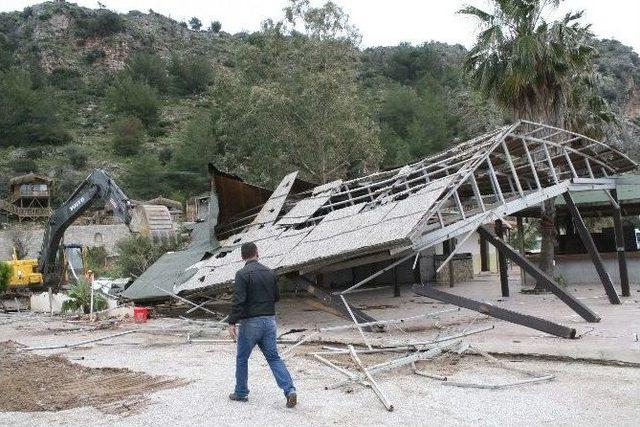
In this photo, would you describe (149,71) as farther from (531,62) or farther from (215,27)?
(531,62)

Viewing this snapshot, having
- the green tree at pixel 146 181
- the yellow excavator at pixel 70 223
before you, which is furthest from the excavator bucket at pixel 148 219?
the green tree at pixel 146 181

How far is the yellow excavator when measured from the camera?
17.7 meters

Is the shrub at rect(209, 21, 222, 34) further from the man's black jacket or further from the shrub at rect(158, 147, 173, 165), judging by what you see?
the man's black jacket

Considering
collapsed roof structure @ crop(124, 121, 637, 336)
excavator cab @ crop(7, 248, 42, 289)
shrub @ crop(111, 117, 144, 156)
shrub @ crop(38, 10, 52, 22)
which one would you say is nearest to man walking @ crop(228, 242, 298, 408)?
collapsed roof structure @ crop(124, 121, 637, 336)

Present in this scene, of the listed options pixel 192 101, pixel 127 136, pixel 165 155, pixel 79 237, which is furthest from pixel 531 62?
pixel 192 101

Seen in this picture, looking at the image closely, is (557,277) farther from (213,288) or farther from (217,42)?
(217,42)

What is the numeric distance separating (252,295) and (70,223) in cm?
1608

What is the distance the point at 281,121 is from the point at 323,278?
33.7 ft

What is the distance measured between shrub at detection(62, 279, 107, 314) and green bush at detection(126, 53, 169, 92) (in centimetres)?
7406

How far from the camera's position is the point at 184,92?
9144 centimetres

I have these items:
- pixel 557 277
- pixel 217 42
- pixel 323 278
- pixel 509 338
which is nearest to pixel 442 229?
pixel 509 338

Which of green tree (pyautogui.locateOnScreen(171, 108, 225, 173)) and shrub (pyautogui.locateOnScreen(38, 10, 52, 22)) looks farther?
shrub (pyautogui.locateOnScreen(38, 10, 52, 22))

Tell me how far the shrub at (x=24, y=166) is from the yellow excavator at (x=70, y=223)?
Result: 4290 cm

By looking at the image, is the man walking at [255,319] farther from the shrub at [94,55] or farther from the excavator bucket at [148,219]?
the shrub at [94,55]
